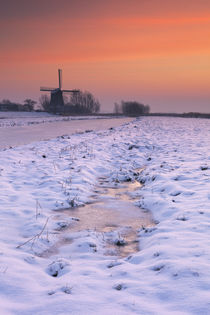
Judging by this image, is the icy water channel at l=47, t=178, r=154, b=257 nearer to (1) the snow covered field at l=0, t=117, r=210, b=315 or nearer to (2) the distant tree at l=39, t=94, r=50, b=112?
(1) the snow covered field at l=0, t=117, r=210, b=315

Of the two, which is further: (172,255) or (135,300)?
(172,255)

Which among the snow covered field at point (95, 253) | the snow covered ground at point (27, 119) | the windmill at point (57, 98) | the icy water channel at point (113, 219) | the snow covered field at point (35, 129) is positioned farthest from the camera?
the windmill at point (57, 98)

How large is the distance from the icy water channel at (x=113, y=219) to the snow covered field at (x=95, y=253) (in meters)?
0.09

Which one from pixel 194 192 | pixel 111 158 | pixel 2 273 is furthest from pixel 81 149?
pixel 2 273

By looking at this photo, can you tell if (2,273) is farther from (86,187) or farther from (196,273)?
(86,187)

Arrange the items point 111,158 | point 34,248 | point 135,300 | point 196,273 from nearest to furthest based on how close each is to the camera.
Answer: point 135,300 < point 196,273 < point 34,248 < point 111,158

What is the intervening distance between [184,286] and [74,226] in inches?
101

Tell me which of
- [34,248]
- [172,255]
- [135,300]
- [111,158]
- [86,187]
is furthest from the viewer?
[111,158]

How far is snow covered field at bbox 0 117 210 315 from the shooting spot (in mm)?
2777

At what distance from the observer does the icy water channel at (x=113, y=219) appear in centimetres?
441

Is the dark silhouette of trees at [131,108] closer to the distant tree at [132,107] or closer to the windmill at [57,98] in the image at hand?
the distant tree at [132,107]

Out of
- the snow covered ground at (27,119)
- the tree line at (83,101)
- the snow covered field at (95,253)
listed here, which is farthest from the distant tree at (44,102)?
the snow covered field at (95,253)

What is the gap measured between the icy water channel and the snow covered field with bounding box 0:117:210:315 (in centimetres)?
9

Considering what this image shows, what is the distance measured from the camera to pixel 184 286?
2961mm
